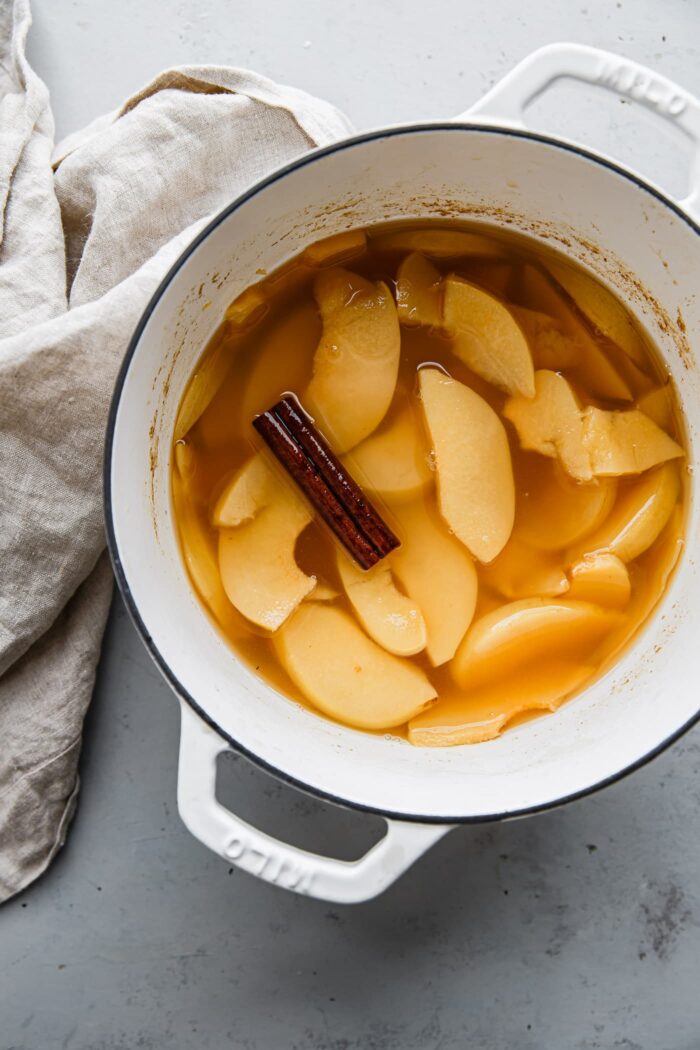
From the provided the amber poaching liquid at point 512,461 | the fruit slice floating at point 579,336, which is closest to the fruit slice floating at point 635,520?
the amber poaching liquid at point 512,461

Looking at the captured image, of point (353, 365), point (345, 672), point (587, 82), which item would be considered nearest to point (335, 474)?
point (353, 365)

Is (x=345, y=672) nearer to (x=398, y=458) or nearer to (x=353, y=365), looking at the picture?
(x=398, y=458)

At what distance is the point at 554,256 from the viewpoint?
112cm

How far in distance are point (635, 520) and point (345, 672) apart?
0.40 metres

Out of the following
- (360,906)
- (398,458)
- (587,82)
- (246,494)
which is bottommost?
(360,906)

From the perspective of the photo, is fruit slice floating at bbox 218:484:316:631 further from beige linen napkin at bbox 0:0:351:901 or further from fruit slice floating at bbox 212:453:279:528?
beige linen napkin at bbox 0:0:351:901

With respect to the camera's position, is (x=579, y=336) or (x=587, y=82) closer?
(x=587, y=82)

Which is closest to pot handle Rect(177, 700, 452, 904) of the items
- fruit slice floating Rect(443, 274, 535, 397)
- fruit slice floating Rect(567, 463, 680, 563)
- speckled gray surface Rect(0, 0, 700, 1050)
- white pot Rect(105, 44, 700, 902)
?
white pot Rect(105, 44, 700, 902)

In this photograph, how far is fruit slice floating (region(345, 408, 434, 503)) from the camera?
3.56 feet

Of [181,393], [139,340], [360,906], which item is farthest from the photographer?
[360,906]

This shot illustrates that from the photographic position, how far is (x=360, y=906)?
1223mm

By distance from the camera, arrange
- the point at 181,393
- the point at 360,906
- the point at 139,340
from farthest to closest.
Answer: the point at 360,906, the point at 181,393, the point at 139,340

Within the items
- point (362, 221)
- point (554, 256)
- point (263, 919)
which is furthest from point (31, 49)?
→ point (263, 919)

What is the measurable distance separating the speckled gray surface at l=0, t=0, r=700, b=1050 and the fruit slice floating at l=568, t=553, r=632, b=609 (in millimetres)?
262
